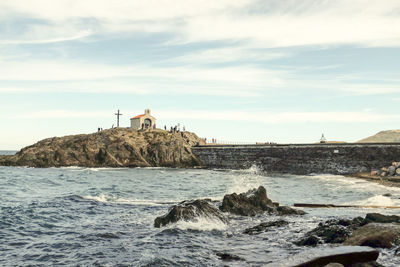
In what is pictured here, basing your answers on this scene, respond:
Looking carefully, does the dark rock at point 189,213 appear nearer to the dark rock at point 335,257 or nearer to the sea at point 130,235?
the sea at point 130,235

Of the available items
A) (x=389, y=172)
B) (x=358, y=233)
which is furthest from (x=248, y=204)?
(x=389, y=172)

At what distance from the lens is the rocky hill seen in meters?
73.4

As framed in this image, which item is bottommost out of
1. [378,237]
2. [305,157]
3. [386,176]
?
[386,176]

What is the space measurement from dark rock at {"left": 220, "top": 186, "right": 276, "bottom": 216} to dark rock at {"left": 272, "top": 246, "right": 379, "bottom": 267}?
33.3ft

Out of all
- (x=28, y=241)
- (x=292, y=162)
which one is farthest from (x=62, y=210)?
(x=292, y=162)

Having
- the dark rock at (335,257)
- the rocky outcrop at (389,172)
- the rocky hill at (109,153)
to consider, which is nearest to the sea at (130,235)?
the dark rock at (335,257)

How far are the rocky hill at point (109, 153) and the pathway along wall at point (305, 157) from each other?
5.32 m

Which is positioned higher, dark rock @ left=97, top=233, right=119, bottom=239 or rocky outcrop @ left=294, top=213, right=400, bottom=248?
rocky outcrop @ left=294, top=213, right=400, bottom=248

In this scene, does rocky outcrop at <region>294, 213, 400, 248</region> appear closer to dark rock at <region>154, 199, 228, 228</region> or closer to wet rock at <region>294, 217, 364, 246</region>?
wet rock at <region>294, 217, 364, 246</region>

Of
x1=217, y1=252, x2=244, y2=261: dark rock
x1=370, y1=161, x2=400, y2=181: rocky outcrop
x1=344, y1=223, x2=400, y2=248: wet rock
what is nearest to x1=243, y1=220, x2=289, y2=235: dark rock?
x1=217, y1=252, x2=244, y2=261: dark rock

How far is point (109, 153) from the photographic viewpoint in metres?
74.2

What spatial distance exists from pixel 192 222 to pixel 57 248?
6244mm

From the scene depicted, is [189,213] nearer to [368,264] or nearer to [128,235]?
[128,235]

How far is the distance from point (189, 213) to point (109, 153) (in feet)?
195
